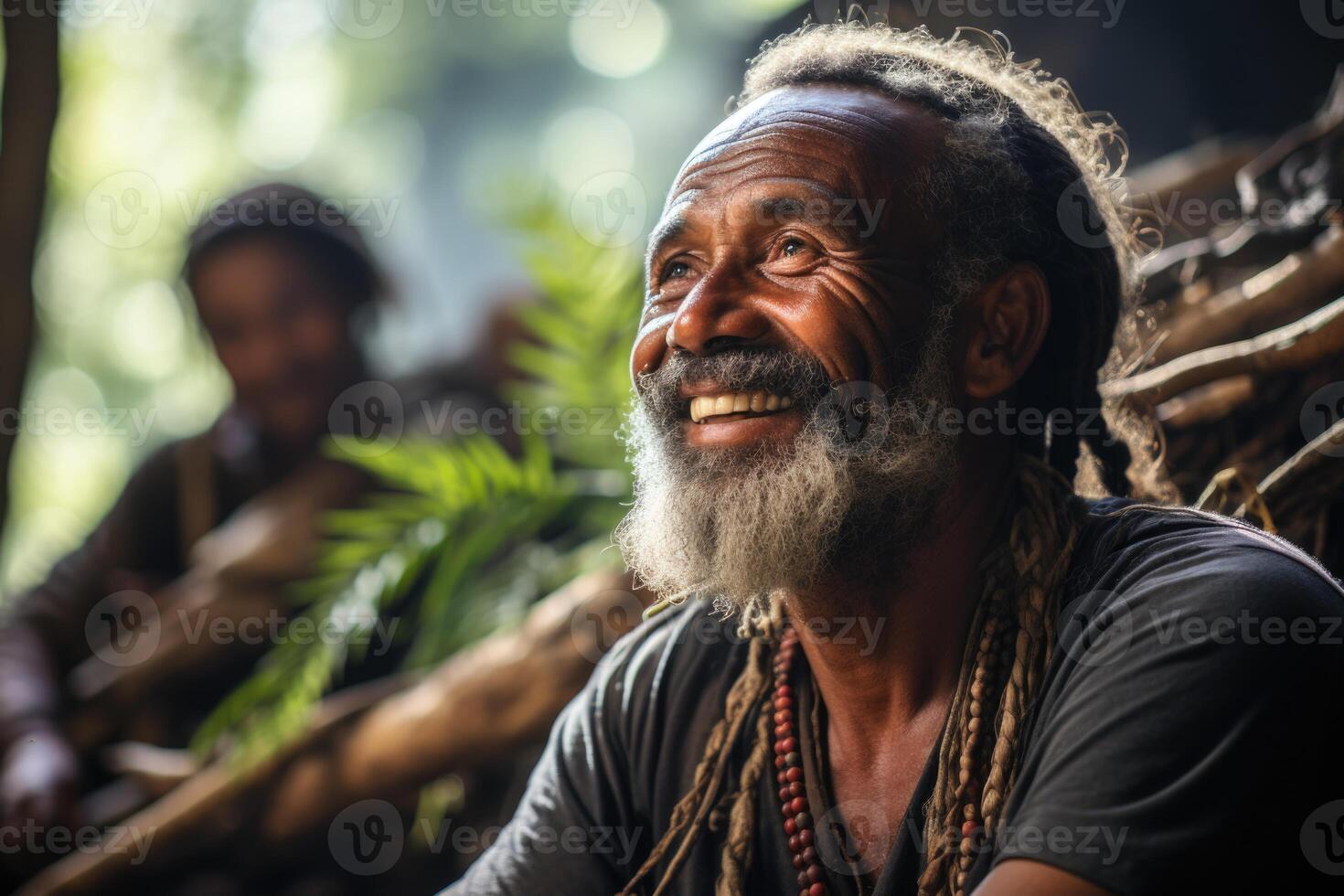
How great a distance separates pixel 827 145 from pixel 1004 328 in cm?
40

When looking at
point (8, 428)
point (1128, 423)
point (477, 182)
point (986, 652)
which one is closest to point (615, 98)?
point (477, 182)

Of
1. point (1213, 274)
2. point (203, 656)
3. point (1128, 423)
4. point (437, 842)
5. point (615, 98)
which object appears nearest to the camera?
point (1128, 423)

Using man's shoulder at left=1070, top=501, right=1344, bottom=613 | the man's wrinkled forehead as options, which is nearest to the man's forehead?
the man's wrinkled forehead

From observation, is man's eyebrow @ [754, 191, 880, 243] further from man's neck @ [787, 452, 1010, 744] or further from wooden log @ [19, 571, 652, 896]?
wooden log @ [19, 571, 652, 896]

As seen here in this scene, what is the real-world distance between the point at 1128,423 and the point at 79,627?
3.78 metres

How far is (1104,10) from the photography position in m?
3.17

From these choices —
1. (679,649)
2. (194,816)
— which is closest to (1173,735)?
(679,649)

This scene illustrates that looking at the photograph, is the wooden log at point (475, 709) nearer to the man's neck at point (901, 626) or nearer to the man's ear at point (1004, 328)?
the man's neck at point (901, 626)

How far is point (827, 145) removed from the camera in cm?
160

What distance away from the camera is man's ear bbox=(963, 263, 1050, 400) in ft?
5.38

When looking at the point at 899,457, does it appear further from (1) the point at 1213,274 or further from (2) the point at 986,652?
(1) the point at 1213,274

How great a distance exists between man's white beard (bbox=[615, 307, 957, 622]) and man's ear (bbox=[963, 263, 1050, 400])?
0.21 ft

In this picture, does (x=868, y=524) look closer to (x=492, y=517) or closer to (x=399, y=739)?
(x=492, y=517)

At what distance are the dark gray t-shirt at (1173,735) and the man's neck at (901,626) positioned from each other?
0.14 meters
